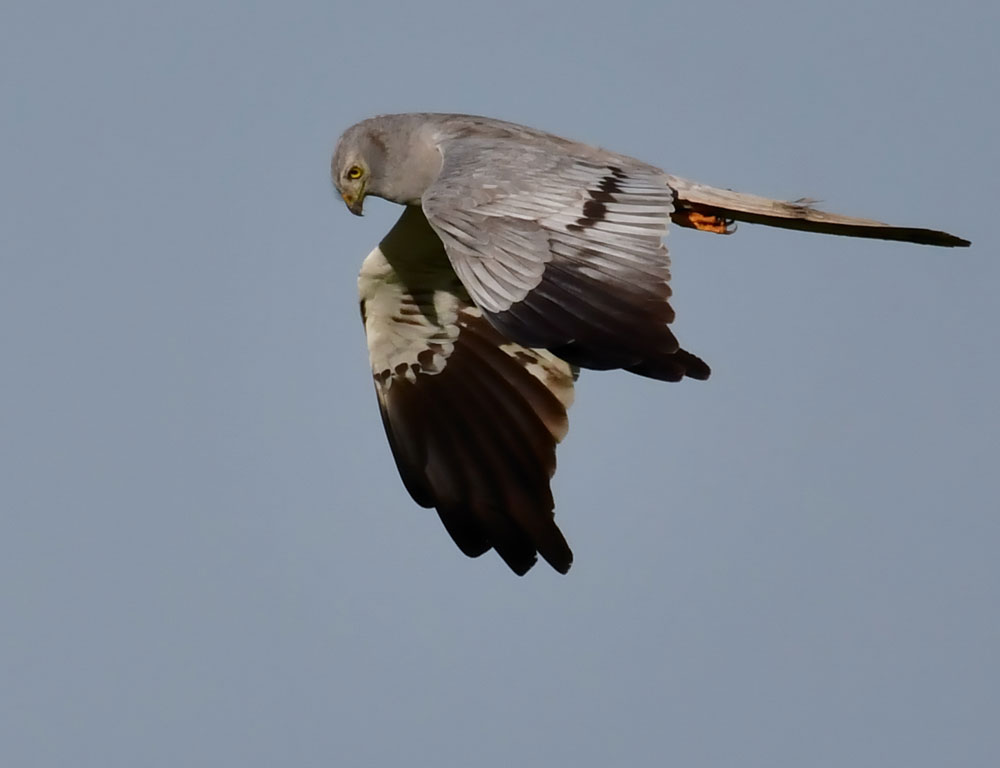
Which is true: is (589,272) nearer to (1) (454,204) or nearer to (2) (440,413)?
(1) (454,204)

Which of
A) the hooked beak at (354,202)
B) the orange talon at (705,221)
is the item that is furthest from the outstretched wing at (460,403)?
the orange talon at (705,221)

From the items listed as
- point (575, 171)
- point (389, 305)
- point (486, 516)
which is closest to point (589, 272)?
point (575, 171)

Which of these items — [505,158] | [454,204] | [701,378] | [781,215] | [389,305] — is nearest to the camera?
[701,378]

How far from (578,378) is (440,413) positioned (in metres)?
0.89

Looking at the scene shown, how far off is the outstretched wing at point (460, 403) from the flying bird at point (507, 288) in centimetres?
1

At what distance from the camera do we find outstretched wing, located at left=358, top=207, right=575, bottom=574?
10711 mm

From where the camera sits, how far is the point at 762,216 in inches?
399

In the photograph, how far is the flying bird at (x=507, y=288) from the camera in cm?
821

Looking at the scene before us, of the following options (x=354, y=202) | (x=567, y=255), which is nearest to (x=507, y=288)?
(x=567, y=255)

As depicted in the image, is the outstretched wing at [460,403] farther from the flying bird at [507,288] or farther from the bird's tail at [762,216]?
the bird's tail at [762,216]

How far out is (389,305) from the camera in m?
11.7

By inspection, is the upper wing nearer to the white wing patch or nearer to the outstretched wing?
the outstretched wing

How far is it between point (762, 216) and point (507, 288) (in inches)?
94.9

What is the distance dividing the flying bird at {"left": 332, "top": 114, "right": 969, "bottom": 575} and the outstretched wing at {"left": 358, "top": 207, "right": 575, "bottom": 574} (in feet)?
0.03
